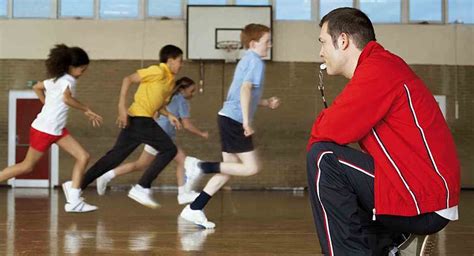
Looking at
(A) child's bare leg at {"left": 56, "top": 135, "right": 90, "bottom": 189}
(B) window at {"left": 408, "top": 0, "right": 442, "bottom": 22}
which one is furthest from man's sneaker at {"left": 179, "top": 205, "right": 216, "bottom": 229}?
(B) window at {"left": 408, "top": 0, "right": 442, "bottom": 22}

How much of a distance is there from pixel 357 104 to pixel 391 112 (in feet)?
0.50

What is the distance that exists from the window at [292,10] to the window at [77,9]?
11.7 feet

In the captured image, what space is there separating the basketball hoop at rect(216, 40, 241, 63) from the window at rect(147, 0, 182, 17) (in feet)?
3.40

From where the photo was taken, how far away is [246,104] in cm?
533

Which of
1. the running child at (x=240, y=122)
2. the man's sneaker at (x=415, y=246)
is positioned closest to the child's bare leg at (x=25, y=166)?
the running child at (x=240, y=122)

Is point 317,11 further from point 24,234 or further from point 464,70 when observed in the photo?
point 24,234

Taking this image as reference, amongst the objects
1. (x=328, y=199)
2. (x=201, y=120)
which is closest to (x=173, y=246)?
(x=328, y=199)

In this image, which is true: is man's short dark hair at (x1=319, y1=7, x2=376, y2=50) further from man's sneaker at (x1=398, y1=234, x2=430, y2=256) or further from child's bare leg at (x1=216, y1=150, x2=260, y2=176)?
child's bare leg at (x1=216, y1=150, x2=260, y2=176)

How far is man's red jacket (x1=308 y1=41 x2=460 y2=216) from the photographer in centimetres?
256

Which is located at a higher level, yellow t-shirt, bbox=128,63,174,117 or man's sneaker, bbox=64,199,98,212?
yellow t-shirt, bbox=128,63,174,117

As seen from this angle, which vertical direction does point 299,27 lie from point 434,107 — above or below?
above

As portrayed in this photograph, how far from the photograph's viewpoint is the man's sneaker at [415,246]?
9.61ft

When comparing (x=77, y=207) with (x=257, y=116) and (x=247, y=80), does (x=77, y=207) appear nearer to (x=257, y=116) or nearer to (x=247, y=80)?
(x=247, y=80)

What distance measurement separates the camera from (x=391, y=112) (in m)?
2.60
